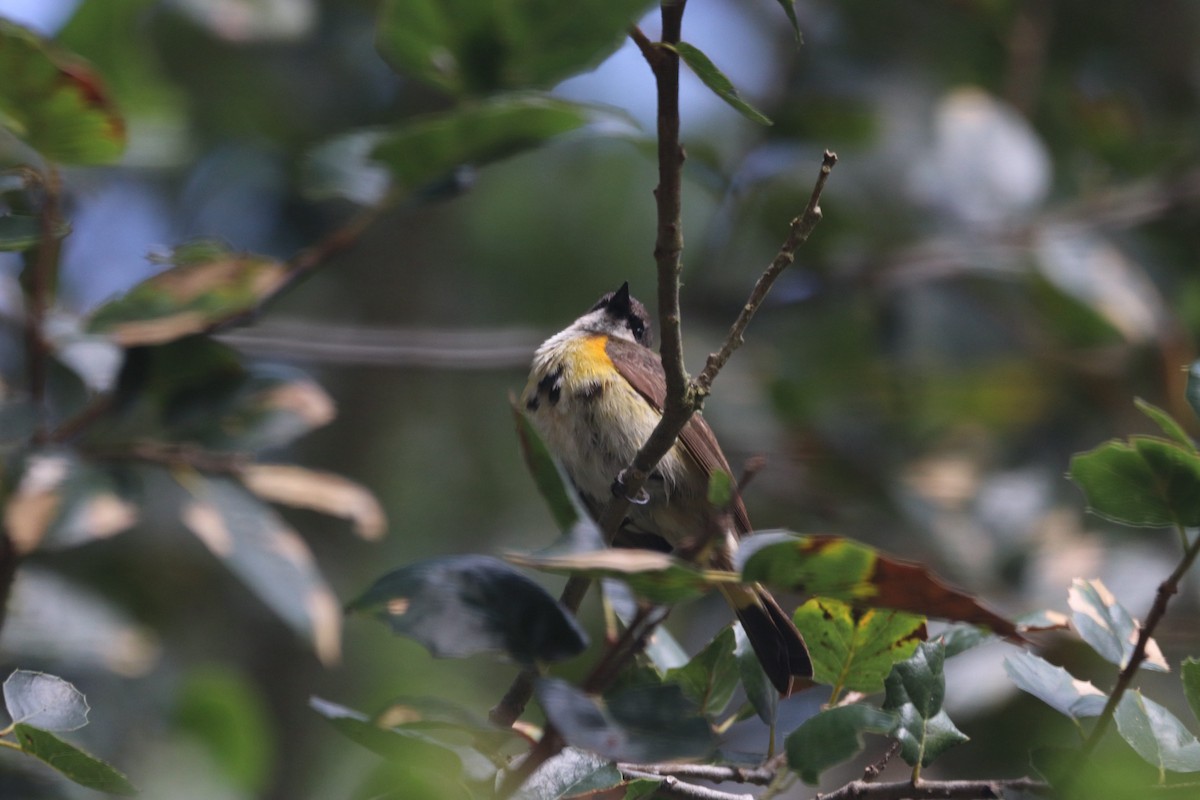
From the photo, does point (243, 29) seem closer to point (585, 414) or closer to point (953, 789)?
point (585, 414)

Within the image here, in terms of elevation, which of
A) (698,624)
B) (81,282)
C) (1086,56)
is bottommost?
(698,624)

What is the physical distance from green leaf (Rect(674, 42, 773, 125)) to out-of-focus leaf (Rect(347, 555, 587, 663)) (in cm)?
52

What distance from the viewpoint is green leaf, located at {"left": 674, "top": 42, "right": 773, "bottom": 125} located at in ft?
3.75

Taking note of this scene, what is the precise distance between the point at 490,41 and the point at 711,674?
1.40 metres

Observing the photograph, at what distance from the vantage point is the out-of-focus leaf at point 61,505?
2.06 metres

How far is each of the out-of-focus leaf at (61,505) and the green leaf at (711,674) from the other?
1.20 meters

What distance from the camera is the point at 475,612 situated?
113 cm

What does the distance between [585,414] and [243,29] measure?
1851 millimetres

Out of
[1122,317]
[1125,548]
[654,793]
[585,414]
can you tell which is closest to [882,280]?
[1122,317]

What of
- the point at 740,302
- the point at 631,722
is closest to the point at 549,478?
the point at 631,722

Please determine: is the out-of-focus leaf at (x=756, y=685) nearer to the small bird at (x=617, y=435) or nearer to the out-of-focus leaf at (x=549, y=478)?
the out-of-focus leaf at (x=549, y=478)

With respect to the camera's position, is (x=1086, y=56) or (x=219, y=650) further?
(x=1086, y=56)

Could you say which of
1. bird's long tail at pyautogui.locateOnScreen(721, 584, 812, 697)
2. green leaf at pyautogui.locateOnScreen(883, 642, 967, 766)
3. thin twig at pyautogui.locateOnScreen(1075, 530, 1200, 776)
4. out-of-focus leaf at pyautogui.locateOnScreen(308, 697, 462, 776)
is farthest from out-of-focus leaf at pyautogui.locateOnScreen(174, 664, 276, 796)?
thin twig at pyautogui.locateOnScreen(1075, 530, 1200, 776)

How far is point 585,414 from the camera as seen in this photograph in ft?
8.93
